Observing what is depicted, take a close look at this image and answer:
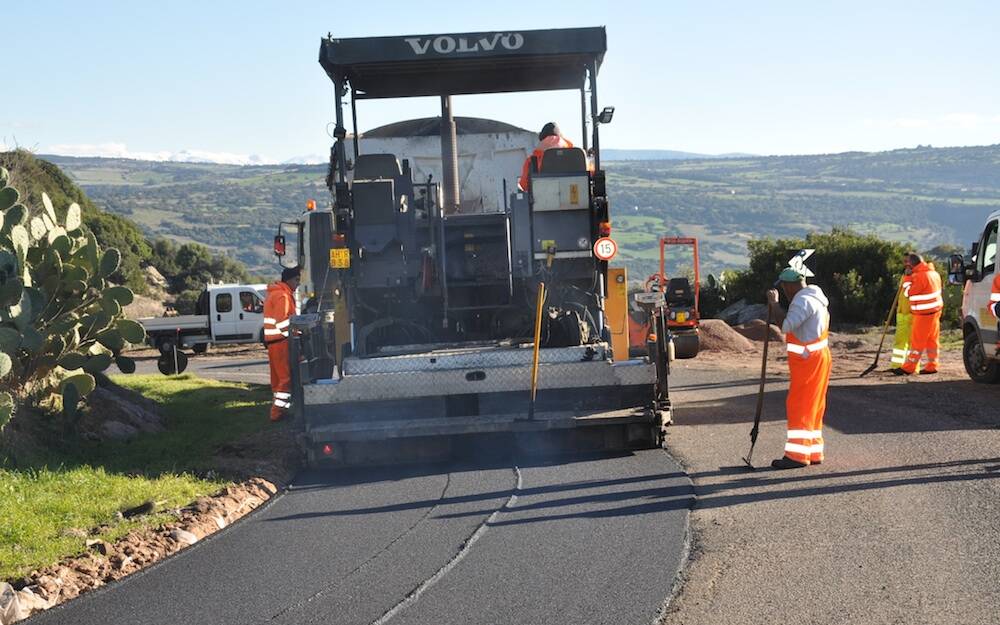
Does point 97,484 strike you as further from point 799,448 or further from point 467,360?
point 799,448

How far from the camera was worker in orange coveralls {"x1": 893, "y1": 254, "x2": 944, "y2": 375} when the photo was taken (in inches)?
642

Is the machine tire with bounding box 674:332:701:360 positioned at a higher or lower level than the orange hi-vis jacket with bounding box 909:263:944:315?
lower

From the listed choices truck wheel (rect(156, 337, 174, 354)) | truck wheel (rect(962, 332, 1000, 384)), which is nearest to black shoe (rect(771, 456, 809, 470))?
truck wheel (rect(962, 332, 1000, 384))

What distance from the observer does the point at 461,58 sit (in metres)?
11.2

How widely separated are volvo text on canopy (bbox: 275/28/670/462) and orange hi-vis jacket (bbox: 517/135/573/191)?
0.15 metres

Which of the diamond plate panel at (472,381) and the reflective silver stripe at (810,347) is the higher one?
the reflective silver stripe at (810,347)

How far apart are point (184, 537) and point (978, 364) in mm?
10650

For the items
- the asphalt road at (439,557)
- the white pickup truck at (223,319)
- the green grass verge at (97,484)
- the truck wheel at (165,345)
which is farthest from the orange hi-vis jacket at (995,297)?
the white pickup truck at (223,319)

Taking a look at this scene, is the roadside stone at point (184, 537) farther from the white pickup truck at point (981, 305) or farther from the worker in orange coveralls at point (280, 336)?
the white pickup truck at point (981, 305)

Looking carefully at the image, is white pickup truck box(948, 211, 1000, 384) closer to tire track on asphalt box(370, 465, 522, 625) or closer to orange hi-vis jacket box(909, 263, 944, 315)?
orange hi-vis jacket box(909, 263, 944, 315)

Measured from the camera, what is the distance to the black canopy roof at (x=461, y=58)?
36.2ft

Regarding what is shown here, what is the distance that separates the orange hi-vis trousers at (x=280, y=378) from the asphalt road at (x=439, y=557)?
11.8 ft

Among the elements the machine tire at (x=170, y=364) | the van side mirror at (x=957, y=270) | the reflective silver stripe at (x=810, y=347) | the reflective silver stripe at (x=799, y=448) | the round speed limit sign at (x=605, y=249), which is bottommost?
the machine tire at (x=170, y=364)

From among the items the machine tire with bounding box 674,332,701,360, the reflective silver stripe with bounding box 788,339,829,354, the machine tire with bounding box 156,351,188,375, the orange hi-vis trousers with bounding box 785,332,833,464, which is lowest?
the machine tire with bounding box 156,351,188,375
